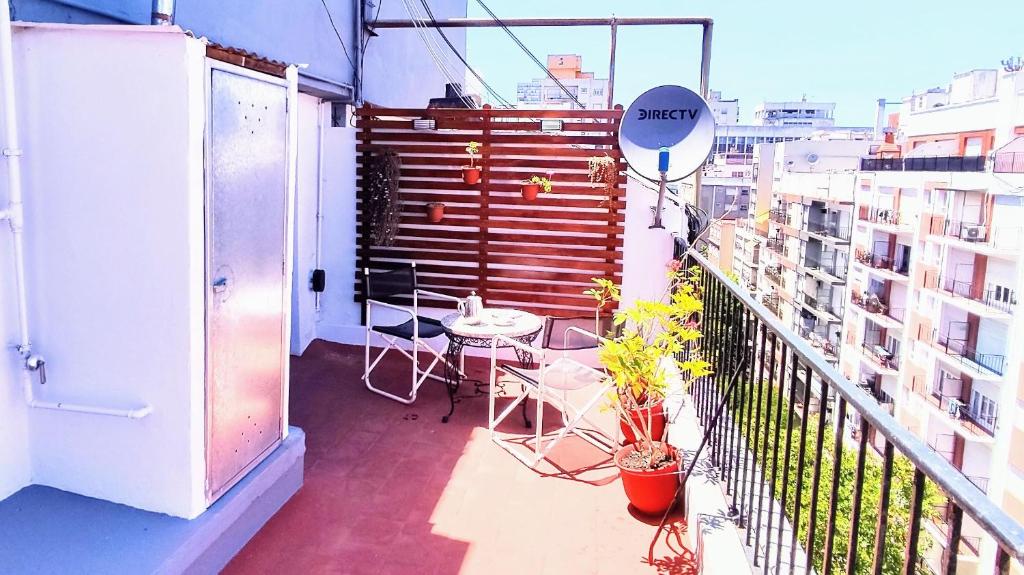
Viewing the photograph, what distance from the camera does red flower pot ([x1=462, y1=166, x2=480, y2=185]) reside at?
6559mm

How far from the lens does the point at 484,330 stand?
479 centimetres

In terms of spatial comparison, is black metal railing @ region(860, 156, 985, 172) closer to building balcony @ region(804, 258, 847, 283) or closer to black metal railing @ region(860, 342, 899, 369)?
building balcony @ region(804, 258, 847, 283)

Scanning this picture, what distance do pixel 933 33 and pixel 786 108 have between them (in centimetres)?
1329

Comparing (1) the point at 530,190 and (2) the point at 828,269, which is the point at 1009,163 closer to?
(2) the point at 828,269

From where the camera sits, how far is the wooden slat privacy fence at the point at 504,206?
647cm

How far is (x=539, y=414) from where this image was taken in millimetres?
4078

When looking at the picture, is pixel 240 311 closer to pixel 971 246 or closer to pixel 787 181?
pixel 971 246

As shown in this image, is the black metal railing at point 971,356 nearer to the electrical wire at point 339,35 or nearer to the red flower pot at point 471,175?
the red flower pot at point 471,175

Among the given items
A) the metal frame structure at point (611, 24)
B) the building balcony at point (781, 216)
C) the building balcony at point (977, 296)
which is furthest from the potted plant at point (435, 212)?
the building balcony at point (781, 216)

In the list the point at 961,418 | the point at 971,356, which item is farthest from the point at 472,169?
the point at 961,418

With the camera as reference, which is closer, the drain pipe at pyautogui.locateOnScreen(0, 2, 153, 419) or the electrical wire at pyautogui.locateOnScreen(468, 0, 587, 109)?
the drain pipe at pyautogui.locateOnScreen(0, 2, 153, 419)

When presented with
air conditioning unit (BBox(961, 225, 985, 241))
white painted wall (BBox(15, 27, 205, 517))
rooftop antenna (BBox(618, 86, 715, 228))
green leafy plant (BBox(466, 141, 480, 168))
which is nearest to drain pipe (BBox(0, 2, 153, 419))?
white painted wall (BBox(15, 27, 205, 517))

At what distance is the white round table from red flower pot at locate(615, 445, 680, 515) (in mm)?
1439

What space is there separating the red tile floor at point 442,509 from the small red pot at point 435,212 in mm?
2366
